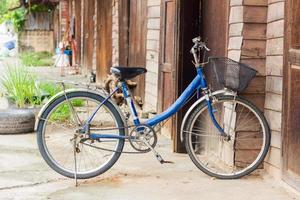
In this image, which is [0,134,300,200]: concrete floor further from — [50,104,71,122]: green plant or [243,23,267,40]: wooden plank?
[243,23,267,40]: wooden plank

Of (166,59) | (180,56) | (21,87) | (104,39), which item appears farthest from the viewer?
(104,39)

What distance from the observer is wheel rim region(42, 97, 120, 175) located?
16.7ft

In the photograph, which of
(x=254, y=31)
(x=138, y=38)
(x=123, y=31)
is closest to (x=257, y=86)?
(x=254, y=31)

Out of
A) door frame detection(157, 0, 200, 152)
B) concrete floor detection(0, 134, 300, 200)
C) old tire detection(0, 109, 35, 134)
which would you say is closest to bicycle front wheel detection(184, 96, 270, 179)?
concrete floor detection(0, 134, 300, 200)

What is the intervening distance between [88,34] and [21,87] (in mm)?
8930

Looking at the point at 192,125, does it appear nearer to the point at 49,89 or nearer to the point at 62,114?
the point at 62,114

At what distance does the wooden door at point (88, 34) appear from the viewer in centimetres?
1625

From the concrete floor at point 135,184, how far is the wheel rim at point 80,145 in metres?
0.16

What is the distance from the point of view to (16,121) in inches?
290

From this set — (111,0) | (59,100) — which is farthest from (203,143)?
(111,0)

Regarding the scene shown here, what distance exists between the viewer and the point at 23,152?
628 centimetres

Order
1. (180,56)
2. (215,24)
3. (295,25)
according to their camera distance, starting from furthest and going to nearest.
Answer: (180,56)
(215,24)
(295,25)

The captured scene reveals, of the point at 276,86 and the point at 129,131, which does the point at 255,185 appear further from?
the point at 129,131

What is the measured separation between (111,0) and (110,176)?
25.7 ft
